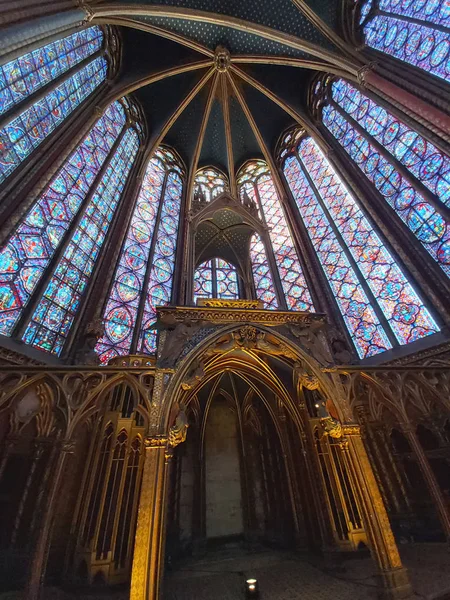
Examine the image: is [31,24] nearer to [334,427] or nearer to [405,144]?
[334,427]

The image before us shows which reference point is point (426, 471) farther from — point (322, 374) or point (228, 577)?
point (228, 577)

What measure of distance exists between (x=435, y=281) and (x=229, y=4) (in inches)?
532

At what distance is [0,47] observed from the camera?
4844 millimetres

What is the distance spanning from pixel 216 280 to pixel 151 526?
9969mm

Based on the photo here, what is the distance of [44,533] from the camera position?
8.77 ft

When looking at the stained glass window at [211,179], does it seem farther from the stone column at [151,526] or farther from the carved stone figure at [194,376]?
the stone column at [151,526]

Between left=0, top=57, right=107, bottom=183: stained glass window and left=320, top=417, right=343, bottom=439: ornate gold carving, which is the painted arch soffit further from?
left=320, top=417, right=343, bottom=439: ornate gold carving

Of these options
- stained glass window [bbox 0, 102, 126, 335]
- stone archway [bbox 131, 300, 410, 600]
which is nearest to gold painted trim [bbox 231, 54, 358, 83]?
stained glass window [bbox 0, 102, 126, 335]

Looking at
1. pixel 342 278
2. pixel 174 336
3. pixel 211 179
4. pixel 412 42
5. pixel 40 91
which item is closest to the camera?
pixel 174 336

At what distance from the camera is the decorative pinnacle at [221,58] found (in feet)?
40.7

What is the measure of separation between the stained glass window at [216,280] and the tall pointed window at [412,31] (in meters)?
8.87

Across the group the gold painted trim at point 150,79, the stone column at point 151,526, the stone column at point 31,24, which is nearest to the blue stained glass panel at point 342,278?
the stone column at point 151,526

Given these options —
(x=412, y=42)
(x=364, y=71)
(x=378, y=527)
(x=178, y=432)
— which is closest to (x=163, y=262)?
(x=178, y=432)

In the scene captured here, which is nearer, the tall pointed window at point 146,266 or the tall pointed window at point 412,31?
the tall pointed window at point 412,31
